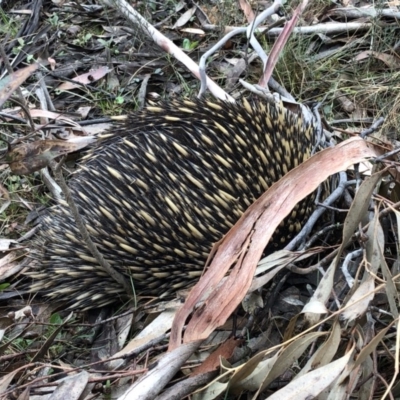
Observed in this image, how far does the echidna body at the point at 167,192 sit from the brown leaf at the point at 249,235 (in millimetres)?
424

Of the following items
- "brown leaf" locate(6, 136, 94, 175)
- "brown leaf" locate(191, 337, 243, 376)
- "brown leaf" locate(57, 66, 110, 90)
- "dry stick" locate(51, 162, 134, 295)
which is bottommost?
"brown leaf" locate(191, 337, 243, 376)

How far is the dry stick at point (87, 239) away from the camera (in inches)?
54.0

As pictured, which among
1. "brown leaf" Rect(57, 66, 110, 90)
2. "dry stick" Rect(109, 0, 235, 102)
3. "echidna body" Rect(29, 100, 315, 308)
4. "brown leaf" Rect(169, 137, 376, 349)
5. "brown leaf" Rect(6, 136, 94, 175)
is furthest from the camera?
"brown leaf" Rect(57, 66, 110, 90)

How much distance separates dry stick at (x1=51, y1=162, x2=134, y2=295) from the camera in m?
1.37

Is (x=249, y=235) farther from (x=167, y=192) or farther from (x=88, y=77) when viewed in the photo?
(x=88, y=77)

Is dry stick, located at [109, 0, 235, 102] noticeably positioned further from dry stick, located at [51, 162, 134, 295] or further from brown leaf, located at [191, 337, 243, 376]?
brown leaf, located at [191, 337, 243, 376]

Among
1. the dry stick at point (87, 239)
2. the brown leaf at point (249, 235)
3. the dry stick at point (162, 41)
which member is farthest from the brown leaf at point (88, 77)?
the brown leaf at point (249, 235)

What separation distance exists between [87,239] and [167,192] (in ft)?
1.06

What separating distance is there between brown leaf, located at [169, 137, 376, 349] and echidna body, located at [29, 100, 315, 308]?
424mm

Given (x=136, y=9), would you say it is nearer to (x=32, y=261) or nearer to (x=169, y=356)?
(x=32, y=261)

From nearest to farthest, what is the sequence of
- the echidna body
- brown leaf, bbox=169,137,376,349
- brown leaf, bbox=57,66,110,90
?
brown leaf, bbox=169,137,376,349 → the echidna body → brown leaf, bbox=57,66,110,90

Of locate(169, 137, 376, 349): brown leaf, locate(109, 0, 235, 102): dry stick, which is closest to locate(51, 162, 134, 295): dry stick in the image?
locate(169, 137, 376, 349): brown leaf

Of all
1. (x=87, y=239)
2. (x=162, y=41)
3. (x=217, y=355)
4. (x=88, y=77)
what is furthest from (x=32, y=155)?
(x=88, y=77)

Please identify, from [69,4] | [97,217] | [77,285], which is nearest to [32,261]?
[77,285]
